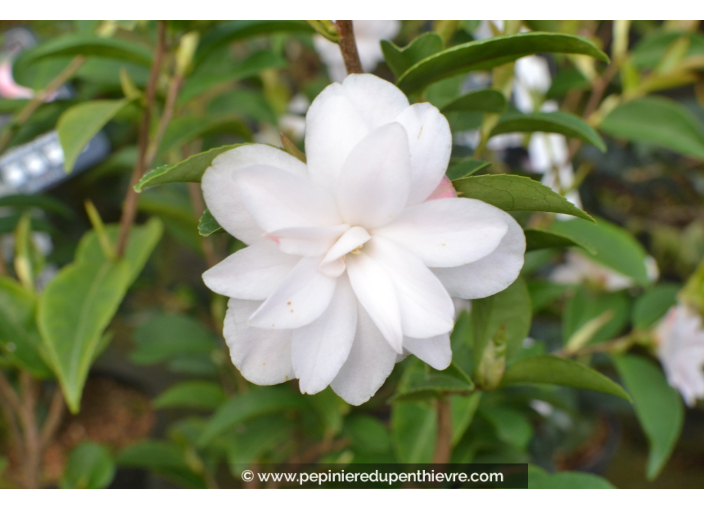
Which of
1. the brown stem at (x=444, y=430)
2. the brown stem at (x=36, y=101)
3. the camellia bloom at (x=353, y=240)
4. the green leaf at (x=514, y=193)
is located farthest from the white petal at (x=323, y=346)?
the brown stem at (x=36, y=101)

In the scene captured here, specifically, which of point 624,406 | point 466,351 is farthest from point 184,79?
point 624,406

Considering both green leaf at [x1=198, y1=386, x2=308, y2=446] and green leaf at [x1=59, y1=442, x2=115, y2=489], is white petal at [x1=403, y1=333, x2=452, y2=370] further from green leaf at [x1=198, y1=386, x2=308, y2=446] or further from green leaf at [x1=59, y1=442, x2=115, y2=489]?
green leaf at [x1=59, y1=442, x2=115, y2=489]

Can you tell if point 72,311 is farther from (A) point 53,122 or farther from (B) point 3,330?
(A) point 53,122

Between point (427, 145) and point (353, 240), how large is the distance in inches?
2.8

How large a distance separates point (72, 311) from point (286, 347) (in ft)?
1.09

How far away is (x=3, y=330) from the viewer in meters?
0.60

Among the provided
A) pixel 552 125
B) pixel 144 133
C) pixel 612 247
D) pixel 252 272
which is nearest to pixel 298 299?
pixel 252 272

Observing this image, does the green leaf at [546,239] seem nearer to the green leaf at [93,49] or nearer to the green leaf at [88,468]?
the green leaf at [93,49]

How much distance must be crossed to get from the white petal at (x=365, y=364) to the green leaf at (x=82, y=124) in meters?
0.32

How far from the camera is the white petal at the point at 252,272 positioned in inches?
11.9

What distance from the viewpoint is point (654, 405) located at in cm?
67

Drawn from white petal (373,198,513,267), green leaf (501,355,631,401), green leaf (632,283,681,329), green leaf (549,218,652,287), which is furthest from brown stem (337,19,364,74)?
green leaf (632,283,681,329)

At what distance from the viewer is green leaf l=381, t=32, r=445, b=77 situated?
40 centimetres

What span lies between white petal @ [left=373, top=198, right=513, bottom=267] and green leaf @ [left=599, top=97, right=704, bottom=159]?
0.50 m
